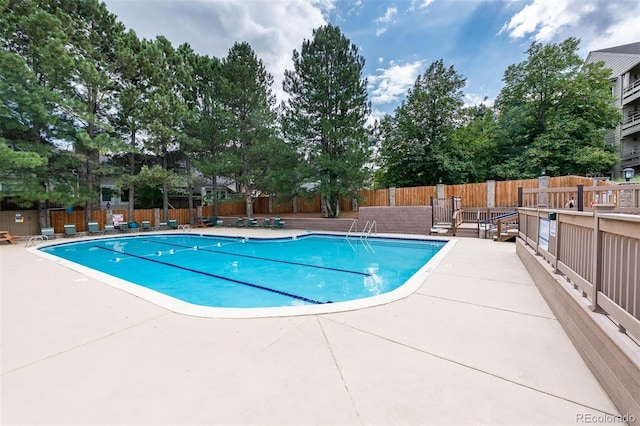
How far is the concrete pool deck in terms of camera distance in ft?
5.12

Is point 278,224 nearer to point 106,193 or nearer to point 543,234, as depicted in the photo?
point 106,193

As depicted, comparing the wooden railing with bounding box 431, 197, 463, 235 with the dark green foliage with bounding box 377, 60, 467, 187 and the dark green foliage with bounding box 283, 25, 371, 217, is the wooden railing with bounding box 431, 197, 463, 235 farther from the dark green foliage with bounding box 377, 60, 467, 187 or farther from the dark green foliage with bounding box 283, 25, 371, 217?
the dark green foliage with bounding box 377, 60, 467, 187

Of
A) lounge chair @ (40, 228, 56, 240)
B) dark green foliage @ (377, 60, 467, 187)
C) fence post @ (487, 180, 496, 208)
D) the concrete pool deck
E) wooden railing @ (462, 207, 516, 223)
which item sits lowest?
the concrete pool deck

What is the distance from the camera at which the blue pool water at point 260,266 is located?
4816 mm

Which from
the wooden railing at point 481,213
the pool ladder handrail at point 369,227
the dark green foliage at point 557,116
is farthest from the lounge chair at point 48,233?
the dark green foliage at point 557,116

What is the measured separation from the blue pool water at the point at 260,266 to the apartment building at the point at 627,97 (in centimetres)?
1906

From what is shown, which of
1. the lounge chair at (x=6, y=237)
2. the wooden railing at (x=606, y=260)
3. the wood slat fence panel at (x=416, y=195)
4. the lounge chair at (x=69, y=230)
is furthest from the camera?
the wood slat fence panel at (x=416, y=195)

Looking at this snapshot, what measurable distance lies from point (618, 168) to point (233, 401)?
26.6 m

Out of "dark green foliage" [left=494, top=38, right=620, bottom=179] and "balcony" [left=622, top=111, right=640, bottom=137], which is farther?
"balcony" [left=622, top=111, right=640, bottom=137]

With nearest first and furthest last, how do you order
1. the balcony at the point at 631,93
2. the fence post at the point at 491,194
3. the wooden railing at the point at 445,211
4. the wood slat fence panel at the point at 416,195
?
the wooden railing at the point at 445,211 < the fence post at the point at 491,194 < the wood slat fence panel at the point at 416,195 < the balcony at the point at 631,93

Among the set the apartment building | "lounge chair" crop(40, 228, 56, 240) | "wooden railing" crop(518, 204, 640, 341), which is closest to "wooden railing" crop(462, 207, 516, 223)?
"wooden railing" crop(518, 204, 640, 341)

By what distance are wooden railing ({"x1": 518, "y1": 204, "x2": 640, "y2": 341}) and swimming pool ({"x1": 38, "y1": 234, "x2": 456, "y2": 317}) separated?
1.83m

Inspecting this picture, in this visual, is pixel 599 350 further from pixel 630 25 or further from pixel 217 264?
pixel 630 25

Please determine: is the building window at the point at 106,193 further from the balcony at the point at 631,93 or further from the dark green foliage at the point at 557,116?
the balcony at the point at 631,93
